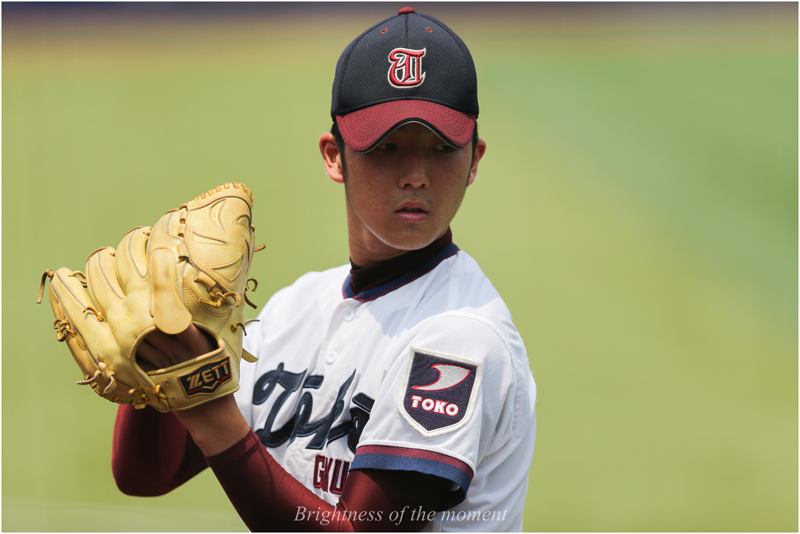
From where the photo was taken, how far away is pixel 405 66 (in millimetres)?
1110

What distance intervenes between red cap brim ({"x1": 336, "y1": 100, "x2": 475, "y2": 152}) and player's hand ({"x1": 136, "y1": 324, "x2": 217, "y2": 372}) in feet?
1.32

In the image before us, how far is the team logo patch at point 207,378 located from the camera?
0.91m

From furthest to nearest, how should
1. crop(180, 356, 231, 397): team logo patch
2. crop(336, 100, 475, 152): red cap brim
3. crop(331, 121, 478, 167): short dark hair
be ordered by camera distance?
crop(331, 121, 478, 167): short dark hair, crop(336, 100, 475, 152): red cap brim, crop(180, 356, 231, 397): team logo patch

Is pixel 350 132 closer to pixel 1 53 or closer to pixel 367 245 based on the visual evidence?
pixel 367 245

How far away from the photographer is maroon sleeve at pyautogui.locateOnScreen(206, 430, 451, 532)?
916 millimetres

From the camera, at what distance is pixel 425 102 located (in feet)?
3.55

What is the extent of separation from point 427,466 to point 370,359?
0.25m

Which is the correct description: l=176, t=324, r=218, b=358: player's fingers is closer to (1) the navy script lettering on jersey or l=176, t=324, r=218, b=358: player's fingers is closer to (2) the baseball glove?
(2) the baseball glove

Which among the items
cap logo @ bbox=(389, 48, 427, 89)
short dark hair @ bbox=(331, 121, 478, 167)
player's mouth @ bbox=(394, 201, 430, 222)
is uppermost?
cap logo @ bbox=(389, 48, 427, 89)

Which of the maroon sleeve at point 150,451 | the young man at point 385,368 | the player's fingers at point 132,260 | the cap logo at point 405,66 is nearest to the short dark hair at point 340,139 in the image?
the young man at point 385,368

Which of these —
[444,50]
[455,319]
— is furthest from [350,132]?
[455,319]

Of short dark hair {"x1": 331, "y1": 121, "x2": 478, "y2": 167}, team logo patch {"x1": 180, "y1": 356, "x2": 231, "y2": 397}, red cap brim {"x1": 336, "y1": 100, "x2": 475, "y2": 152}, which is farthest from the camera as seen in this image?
short dark hair {"x1": 331, "y1": 121, "x2": 478, "y2": 167}

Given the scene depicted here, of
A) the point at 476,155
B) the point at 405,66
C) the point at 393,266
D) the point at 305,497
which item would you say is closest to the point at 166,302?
the point at 305,497

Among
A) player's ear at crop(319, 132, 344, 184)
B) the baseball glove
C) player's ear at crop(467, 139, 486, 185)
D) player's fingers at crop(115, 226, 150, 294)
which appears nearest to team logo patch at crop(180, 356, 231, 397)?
the baseball glove
